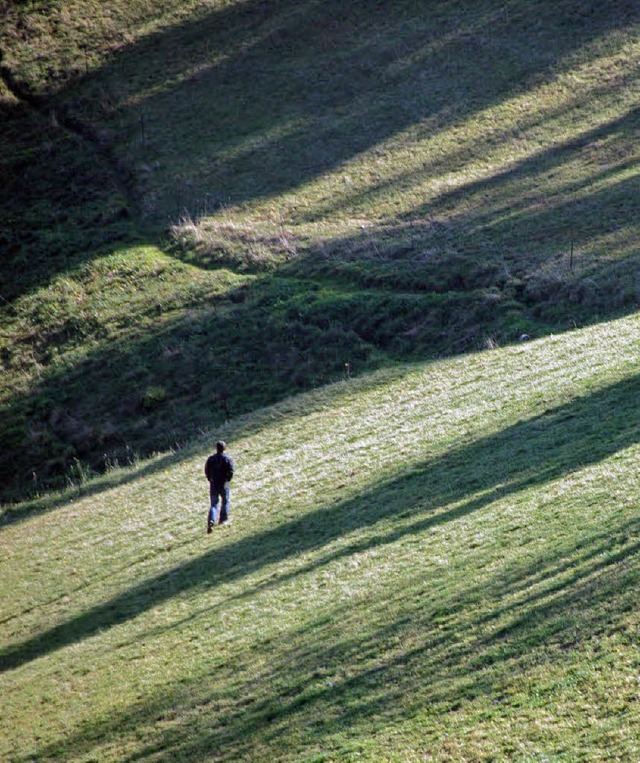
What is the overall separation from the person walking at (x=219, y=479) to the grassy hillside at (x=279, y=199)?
54.5ft

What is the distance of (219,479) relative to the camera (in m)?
30.2

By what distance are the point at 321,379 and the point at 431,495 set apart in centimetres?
2076

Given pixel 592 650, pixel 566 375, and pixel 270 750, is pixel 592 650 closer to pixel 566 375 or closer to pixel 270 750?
pixel 270 750

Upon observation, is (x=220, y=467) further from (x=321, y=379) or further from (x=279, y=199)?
(x=279, y=199)

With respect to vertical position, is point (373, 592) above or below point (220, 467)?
below

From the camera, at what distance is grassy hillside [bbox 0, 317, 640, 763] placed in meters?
17.2

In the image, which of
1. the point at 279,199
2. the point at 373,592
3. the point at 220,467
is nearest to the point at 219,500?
the point at 220,467

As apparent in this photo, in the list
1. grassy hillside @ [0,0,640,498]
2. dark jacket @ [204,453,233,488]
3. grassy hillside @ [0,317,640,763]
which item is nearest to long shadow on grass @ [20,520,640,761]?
grassy hillside @ [0,317,640,763]

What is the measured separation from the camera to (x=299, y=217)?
2650 inches

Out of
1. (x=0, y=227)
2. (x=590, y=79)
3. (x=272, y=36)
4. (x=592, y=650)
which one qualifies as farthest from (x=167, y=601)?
(x=272, y=36)

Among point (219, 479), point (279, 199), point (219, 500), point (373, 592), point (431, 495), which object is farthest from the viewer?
point (279, 199)

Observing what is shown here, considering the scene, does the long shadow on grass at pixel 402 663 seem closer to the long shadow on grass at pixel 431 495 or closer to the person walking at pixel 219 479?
the long shadow on grass at pixel 431 495

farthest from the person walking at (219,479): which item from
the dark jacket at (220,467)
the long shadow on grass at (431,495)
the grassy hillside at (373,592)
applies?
the long shadow on grass at (431,495)

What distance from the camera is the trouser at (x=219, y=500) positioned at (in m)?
30.6
